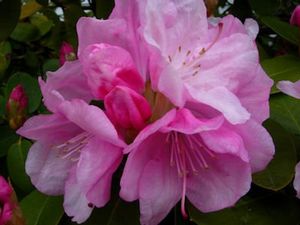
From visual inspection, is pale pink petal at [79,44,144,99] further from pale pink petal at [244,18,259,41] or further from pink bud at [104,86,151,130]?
pale pink petal at [244,18,259,41]

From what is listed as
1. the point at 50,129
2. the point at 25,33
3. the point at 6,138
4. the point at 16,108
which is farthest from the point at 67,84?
the point at 25,33

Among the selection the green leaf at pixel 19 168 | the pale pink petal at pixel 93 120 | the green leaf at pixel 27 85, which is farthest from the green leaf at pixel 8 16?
the pale pink petal at pixel 93 120

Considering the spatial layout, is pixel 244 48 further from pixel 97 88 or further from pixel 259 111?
pixel 97 88

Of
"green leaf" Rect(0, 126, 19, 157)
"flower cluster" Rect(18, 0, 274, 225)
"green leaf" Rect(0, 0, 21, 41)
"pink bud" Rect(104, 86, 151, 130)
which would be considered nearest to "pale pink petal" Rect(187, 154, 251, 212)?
"flower cluster" Rect(18, 0, 274, 225)

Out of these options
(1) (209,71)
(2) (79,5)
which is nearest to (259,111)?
(1) (209,71)

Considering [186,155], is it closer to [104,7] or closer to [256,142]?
[256,142]
